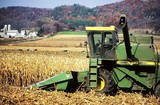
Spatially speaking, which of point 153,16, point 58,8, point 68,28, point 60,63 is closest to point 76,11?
point 58,8

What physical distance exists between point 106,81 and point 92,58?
1.06 m

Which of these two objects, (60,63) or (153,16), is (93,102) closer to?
(60,63)

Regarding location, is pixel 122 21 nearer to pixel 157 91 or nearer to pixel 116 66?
pixel 116 66

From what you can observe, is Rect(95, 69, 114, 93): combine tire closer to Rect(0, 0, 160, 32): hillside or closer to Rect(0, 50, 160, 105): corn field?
Rect(0, 50, 160, 105): corn field

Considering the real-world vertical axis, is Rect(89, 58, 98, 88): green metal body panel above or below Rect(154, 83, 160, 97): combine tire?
above

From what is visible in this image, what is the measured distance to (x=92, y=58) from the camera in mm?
10312

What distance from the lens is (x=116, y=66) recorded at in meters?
10.2

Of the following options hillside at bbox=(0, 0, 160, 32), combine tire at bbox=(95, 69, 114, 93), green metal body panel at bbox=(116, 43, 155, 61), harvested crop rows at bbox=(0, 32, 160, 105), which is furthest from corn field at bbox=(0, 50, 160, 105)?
hillside at bbox=(0, 0, 160, 32)

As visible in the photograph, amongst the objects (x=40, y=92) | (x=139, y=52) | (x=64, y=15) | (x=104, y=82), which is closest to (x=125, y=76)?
(x=104, y=82)

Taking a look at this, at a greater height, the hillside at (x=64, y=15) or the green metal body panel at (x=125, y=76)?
the hillside at (x=64, y=15)

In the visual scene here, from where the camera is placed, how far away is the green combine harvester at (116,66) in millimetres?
9820

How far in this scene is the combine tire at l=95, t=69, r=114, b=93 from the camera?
385 inches

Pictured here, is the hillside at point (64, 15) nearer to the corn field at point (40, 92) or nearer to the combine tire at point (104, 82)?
the corn field at point (40, 92)

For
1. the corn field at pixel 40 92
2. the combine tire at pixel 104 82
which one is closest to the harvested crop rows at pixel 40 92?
the corn field at pixel 40 92
